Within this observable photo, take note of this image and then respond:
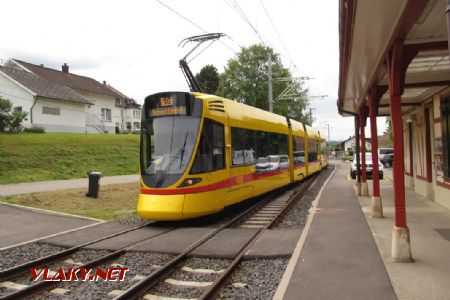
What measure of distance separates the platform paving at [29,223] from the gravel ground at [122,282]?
3.01 m

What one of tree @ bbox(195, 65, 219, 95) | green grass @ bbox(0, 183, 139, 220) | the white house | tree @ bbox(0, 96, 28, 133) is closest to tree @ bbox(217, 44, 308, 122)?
tree @ bbox(195, 65, 219, 95)

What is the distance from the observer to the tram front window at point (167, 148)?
34.4 feet

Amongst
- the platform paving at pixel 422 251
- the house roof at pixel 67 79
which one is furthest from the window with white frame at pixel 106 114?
the platform paving at pixel 422 251

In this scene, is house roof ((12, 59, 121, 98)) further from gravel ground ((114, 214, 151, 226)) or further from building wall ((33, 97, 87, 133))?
gravel ground ((114, 214, 151, 226))

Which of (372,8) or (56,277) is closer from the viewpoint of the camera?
(372,8)

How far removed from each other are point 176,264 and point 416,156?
12301 millimetres

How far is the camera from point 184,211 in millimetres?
10305

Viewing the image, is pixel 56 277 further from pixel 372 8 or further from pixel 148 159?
pixel 372 8

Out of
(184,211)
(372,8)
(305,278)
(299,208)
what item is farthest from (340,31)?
(299,208)

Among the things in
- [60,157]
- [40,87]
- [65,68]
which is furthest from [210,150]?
[65,68]

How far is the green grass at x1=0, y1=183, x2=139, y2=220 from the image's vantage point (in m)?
13.6

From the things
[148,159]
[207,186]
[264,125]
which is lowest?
[207,186]

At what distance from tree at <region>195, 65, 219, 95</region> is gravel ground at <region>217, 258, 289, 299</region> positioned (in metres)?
63.6

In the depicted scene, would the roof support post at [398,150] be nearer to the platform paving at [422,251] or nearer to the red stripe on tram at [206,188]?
the platform paving at [422,251]
